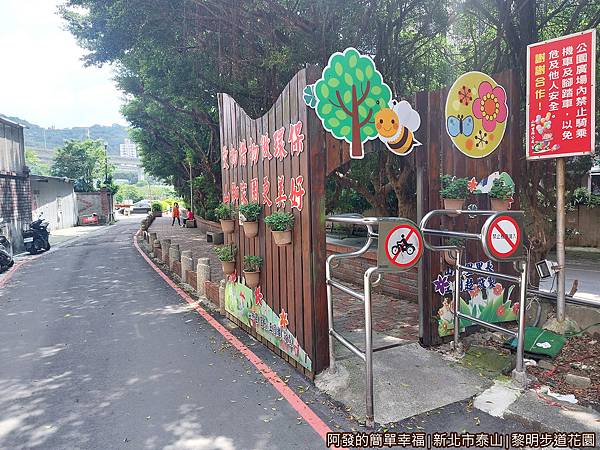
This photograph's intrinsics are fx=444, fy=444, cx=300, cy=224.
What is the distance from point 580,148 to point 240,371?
4.80 m

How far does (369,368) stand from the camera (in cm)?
395

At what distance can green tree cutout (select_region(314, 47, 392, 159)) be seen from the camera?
4.63m

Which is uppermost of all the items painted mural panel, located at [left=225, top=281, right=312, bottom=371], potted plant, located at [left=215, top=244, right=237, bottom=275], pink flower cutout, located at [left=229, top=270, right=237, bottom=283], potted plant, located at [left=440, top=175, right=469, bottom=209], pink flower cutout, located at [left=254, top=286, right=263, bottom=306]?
potted plant, located at [left=440, top=175, right=469, bottom=209]

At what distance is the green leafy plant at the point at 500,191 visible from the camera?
221 inches

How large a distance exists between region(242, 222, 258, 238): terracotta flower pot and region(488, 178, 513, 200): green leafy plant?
10.2 feet

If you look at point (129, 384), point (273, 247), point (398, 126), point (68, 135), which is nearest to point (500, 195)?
point (398, 126)

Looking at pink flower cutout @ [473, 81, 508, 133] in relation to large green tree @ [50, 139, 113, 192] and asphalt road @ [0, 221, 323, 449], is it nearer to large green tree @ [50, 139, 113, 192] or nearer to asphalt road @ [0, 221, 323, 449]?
asphalt road @ [0, 221, 323, 449]

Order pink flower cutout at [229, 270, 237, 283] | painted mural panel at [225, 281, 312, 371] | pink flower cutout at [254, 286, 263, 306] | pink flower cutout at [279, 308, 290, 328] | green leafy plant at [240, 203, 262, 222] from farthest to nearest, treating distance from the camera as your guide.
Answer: pink flower cutout at [229, 270, 237, 283]
pink flower cutout at [254, 286, 263, 306]
green leafy plant at [240, 203, 262, 222]
pink flower cutout at [279, 308, 290, 328]
painted mural panel at [225, 281, 312, 371]

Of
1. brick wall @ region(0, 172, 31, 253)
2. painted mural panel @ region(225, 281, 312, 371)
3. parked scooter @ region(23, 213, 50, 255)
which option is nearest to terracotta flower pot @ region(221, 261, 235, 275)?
painted mural panel @ region(225, 281, 312, 371)

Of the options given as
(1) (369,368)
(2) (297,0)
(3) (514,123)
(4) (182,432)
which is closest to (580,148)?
(3) (514,123)

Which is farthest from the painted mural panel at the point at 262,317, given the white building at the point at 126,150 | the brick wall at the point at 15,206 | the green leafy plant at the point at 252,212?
the white building at the point at 126,150

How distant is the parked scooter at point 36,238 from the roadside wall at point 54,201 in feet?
16.7

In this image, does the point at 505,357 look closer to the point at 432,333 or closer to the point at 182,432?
the point at 432,333

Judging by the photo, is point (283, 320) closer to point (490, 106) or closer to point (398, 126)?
point (398, 126)
